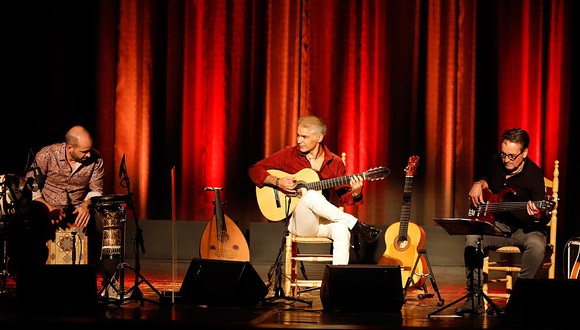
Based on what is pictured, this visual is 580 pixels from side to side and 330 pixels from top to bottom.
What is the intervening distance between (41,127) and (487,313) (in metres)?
5.09

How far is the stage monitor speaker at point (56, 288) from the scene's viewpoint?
4773 mm

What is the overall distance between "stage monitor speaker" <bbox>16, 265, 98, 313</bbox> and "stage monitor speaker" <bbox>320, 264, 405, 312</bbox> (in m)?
1.54

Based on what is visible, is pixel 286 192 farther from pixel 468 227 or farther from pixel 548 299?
pixel 548 299

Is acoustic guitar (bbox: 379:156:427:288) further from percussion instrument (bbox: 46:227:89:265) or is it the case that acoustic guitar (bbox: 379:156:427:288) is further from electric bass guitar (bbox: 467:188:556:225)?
percussion instrument (bbox: 46:227:89:265)

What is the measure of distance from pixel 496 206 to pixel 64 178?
332 cm

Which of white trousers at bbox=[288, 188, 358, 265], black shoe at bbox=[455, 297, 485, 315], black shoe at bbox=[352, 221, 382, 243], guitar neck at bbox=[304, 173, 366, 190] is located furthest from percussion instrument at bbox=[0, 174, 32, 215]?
black shoe at bbox=[455, 297, 485, 315]

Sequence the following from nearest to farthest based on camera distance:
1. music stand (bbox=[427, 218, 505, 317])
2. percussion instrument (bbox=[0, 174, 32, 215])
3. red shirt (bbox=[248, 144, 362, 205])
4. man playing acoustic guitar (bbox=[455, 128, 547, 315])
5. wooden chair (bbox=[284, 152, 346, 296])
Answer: music stand (bbox=[427, 218, 505, 317]), percussion instrument (bbox=[0, 174, 32, 215]), man playing acoustic guitar (bbox=[455, 128, 547, 315]), wooden chair (bbox=[284, 152, 346, 296]), red shirt (bbox=[248, 144, 362, 205])

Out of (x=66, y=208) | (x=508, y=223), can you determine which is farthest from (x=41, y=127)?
(x=508, y=223)

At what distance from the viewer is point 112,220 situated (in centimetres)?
538

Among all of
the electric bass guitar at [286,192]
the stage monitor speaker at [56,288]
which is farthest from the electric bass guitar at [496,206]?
the stage monitor speaker at [56,288]

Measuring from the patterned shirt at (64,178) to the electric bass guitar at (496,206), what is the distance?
2.93 metres

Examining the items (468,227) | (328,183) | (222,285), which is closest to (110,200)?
(222,285)

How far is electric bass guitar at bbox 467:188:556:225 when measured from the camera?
530 cm

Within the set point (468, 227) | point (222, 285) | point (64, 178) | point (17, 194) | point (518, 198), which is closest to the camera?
point (468, 227)
